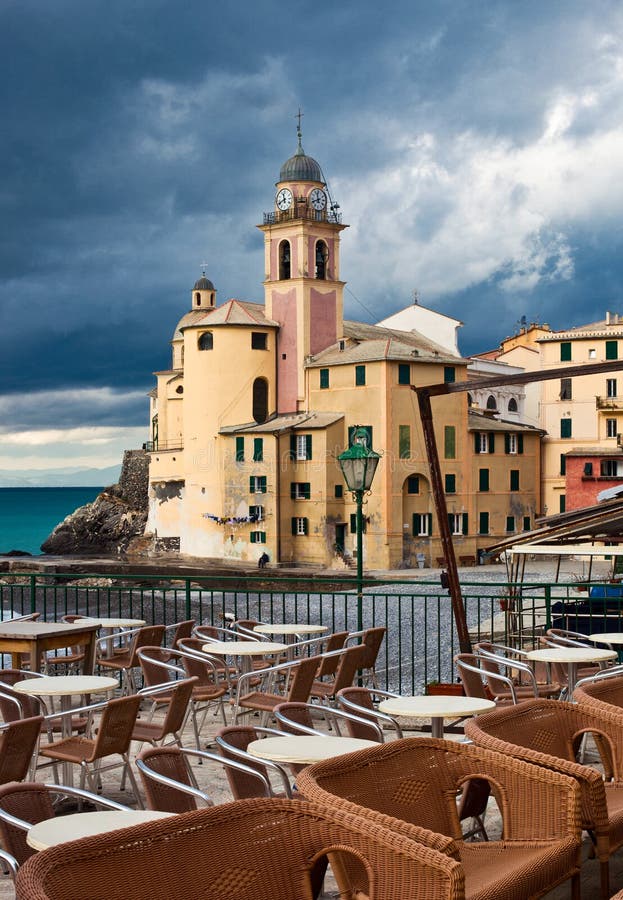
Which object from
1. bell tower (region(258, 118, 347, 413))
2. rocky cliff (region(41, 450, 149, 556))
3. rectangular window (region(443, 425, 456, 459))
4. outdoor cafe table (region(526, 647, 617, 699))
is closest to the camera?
outdoor cafe table (region(526, 647, 617, 699))

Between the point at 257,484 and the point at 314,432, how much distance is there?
437cm

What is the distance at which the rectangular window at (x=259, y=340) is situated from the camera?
66.5 m

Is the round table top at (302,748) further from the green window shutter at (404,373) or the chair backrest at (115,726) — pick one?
the green window shutter at (404,373)

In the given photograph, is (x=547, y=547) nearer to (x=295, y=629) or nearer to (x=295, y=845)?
(x=295, y=629)

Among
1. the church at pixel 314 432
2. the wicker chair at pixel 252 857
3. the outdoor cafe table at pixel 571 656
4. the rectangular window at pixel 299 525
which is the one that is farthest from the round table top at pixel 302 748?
the rectangular window at pixel 299 525

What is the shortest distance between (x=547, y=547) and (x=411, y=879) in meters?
13.9

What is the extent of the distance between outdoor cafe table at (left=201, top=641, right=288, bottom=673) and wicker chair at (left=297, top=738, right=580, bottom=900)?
4769 millimetres

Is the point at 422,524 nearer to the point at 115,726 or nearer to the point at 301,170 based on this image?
the point at 301,170

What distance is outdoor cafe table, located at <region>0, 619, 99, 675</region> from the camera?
32.2ft

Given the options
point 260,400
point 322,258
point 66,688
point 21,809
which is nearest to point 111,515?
point 260,400

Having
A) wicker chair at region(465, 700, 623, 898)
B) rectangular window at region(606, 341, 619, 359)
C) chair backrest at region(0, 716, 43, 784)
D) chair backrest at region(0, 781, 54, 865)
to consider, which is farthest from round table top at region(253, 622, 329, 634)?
rectangular window at region(606, 341, 619, 359)

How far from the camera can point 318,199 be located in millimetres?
68688

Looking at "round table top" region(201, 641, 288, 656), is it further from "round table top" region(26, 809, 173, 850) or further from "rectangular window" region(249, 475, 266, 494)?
"rectangular window" region(249, 475, 266, 494)

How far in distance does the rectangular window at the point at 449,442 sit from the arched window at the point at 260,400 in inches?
413
